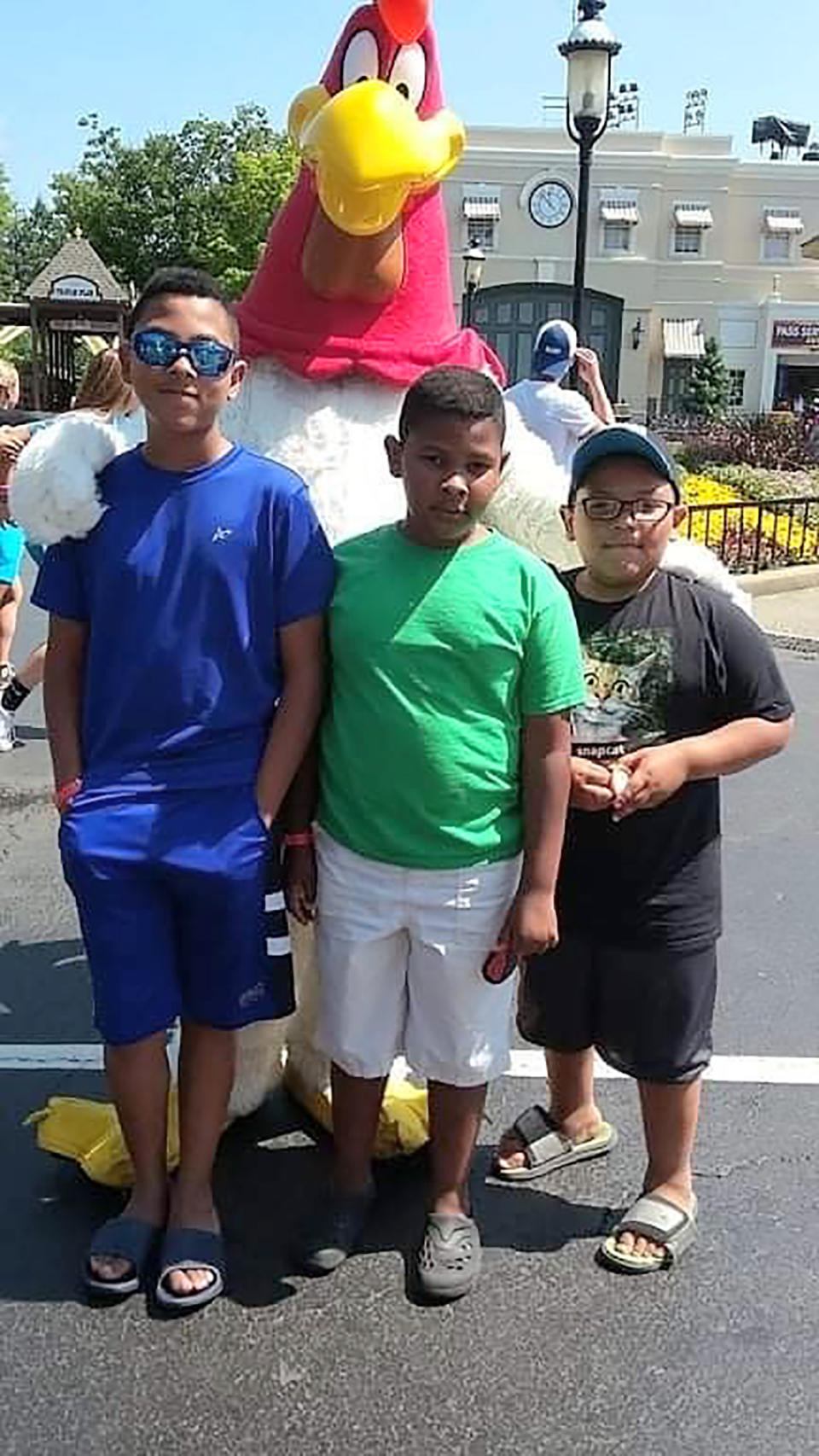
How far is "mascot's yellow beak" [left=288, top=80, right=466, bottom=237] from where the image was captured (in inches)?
98.0

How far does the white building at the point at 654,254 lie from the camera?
41125mm

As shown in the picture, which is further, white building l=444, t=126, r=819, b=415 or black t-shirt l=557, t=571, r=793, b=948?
white building l=444, t=126, r=819, b=415

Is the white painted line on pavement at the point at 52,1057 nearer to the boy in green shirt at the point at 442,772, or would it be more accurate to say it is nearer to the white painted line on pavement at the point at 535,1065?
the white painted line on pavement at the point at 535,1065

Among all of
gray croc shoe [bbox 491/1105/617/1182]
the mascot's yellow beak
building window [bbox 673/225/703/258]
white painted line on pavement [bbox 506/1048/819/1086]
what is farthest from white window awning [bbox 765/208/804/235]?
gray croc shoe [bbox 491/1105/617/1182]

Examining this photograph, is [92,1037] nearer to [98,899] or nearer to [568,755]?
[98,899]

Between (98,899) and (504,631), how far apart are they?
2.65ft

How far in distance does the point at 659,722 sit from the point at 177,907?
89cm

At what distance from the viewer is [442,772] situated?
90.9 inches

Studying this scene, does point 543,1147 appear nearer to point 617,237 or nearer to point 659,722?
point 659,722

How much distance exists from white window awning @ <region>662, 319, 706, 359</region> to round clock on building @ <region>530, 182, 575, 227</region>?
4512mm

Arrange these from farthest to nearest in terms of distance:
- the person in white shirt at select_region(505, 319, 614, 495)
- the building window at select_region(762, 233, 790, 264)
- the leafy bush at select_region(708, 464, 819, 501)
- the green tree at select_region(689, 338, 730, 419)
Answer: the building window at select_region(762, 233, 790, 264) → the green tree at select_region(689, 338, 730, 419) → the leafy bush at select_region(708, 464, 819, 501) → the person in white shirt at select_region(505, 319, 614, 495)

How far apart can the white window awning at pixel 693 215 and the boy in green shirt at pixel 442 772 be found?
143ft

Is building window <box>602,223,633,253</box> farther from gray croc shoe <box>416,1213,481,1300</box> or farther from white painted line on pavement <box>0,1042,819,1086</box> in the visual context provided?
gray croc shoe <box>416,1213,481,1300</box>

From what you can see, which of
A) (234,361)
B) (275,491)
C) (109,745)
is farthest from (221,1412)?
(234,361)
